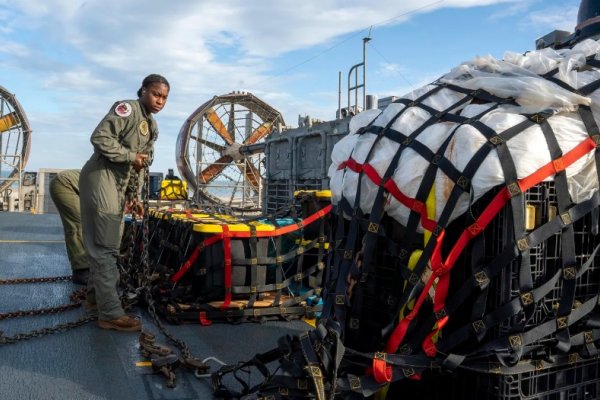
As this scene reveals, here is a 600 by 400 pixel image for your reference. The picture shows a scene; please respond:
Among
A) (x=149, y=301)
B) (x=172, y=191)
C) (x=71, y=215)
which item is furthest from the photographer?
(x=172, y=191)

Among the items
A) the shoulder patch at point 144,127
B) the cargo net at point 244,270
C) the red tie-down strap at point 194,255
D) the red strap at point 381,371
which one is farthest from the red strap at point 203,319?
the red strap at point 381,371

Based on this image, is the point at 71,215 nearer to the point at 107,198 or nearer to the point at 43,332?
the point at 107,198

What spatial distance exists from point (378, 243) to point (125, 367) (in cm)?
178

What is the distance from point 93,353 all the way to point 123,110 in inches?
72.7

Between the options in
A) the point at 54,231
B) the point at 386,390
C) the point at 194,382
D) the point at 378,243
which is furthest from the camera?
the point at 54,231

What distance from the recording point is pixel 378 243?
2.83 meters

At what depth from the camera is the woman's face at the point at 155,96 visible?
13.9ft

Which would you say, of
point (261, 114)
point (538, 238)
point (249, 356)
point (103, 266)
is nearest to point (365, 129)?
point (538, 238)

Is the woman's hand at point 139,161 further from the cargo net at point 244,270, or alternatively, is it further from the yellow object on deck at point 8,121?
the yellow object on deck at point 8,121

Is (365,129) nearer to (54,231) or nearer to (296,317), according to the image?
(296,317)

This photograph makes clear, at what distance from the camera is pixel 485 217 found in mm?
2227

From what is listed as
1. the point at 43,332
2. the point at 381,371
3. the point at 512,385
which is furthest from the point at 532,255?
the point at 43,332

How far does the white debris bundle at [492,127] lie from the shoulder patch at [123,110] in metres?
2.01

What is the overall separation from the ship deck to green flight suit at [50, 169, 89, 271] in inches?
12.9
